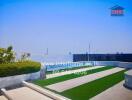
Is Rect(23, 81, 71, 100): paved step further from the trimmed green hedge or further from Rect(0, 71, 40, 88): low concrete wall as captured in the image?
the trimmed green hedge

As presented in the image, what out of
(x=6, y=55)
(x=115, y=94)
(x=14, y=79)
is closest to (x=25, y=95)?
(x=14, y=79)

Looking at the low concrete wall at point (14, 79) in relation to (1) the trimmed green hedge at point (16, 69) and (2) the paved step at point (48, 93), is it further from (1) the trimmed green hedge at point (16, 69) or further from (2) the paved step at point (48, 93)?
(2) the paved step at point (48, 93)

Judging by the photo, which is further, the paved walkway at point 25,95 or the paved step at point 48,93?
the paved walkway at point 25,95

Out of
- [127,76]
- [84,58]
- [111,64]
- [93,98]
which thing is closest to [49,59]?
[111,64]

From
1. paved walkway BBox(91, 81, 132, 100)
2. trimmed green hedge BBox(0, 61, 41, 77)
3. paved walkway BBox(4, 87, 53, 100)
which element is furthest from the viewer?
trimmed green hedge BBox(0, 61, 41, 77)

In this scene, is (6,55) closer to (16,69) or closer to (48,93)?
(16,69)

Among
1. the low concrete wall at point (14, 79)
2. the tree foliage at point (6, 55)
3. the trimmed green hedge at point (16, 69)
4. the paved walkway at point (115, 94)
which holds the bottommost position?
the paved walkway at point (115, 94)

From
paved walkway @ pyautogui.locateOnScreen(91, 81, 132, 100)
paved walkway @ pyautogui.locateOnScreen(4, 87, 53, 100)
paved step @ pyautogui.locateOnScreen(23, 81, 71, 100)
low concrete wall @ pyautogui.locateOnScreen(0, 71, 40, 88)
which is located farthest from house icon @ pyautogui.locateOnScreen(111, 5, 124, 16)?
paved walkway @ pyautogui.locateOnScreen(4, 87, 53, 100)

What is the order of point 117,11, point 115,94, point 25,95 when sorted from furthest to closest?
1. point 117,11
2. point 25,95
3. point 115,94

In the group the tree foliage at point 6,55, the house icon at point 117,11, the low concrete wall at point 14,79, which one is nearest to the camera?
the low concrete wall at point 14,79

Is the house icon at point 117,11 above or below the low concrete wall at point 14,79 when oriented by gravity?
above

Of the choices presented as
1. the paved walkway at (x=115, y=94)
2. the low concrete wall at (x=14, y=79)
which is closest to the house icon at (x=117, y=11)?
the low concrete wall at (x=14, y=79)

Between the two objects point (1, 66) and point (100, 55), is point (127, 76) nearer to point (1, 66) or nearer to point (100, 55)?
point (1, 66)

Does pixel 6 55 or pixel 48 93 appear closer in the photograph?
pixel 48 93
